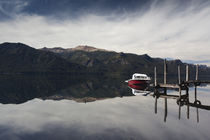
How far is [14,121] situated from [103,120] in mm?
10730

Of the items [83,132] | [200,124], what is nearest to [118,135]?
[83,132]

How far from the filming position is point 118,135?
47.6ft

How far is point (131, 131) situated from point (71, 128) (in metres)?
6.09

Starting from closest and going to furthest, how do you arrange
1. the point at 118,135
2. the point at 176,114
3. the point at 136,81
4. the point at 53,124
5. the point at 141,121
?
the point at 118,135 < the point at 53,124 < the point at 141,121 < the point at 176,114 < the point at 136,81

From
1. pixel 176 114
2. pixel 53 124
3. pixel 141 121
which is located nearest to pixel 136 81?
pixel 176 114

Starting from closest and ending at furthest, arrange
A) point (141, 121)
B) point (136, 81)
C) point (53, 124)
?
point (53, 124), point (141, 121), point (136, 81)

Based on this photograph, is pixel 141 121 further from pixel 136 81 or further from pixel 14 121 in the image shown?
pixel 136 81

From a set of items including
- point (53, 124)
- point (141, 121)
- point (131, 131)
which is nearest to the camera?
point (131, 131)

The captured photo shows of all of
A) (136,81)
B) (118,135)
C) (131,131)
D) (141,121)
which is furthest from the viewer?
(136,81)

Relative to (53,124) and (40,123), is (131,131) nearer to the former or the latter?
(53,124)

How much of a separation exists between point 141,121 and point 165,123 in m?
2.68

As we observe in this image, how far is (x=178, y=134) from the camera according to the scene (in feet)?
49.1

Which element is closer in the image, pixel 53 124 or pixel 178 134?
pixel 178 134

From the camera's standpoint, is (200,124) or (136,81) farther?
(136,81)
